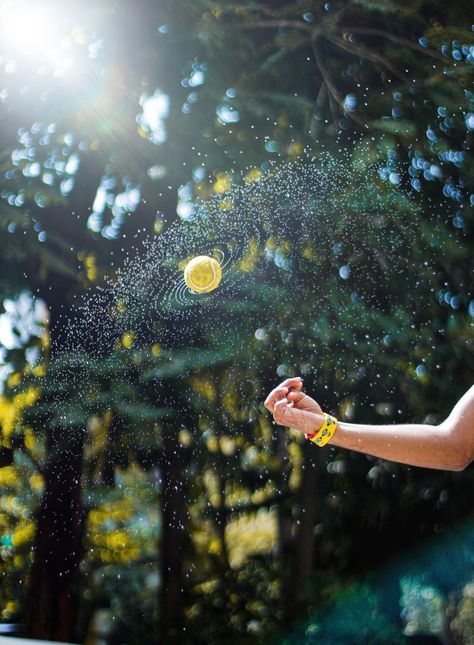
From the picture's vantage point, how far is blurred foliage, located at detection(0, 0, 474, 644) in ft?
15.2

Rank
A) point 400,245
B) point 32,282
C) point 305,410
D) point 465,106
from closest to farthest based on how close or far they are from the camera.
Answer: point 305,410 → point 465,106 → point 400,245 → point 32,282

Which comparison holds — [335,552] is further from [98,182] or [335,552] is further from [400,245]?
[98,182]

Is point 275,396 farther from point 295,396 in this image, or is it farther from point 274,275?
point 274,275

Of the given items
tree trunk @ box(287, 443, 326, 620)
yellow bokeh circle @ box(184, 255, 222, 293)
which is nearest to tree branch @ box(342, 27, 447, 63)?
yellow bokeh circle @ box(184, 255, 222, 293)

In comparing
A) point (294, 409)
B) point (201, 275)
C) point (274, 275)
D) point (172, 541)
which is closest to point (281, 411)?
point (294, 409)

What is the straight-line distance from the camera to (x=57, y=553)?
19.4 ft

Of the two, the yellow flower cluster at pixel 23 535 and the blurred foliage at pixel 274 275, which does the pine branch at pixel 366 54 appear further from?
the yellow flower cluster at pixel 23 535

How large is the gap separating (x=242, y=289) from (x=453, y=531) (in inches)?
76.5

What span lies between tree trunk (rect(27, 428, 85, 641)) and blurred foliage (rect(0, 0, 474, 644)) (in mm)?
115

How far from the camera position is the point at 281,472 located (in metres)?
5.51

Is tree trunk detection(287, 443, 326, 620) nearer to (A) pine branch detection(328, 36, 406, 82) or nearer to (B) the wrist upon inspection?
(A) pine branch detection(328, 36, 406, 82)

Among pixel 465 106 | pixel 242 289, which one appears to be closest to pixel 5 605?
pixel 242 289

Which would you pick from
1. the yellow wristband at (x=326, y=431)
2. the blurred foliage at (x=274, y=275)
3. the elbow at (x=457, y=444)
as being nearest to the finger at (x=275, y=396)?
the yellow wristband at (x=326, y=431)

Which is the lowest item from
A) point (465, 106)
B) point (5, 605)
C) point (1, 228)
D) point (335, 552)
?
point (5, 605)
